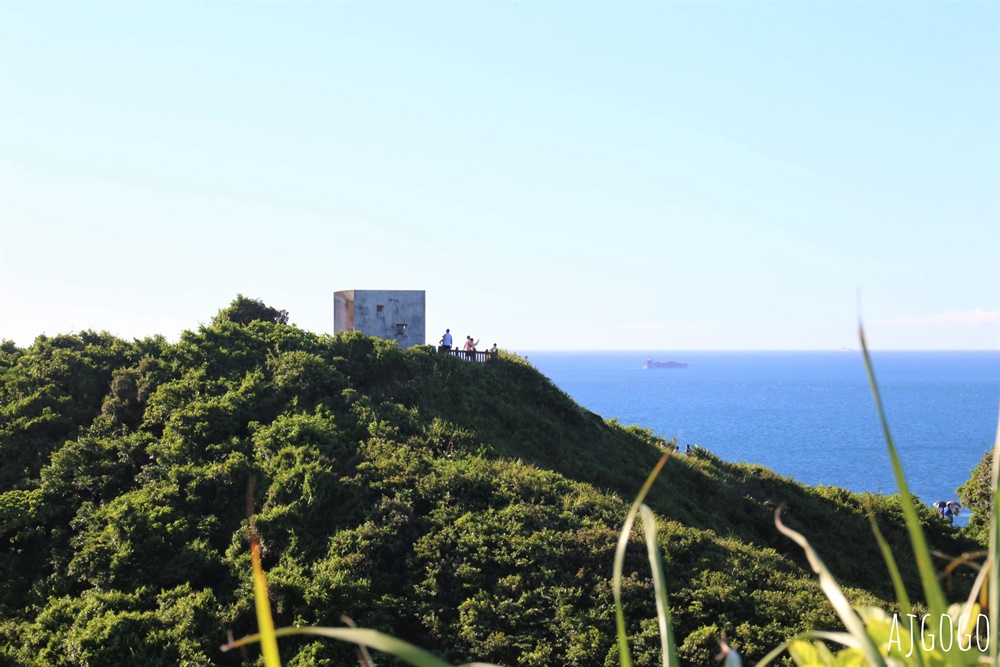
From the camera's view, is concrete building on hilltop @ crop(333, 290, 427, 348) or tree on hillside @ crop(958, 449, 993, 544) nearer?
concrete building on hilltop @ crop(333, 290, 427, 348)

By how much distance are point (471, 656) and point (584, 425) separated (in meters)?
12.0

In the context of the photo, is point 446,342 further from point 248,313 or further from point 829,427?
point 829,427

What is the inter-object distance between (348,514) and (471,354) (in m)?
9.51

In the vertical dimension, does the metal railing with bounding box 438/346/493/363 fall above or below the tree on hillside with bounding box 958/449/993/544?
above

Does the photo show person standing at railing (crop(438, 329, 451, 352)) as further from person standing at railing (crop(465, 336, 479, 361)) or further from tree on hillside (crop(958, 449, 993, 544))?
tree on hillside (crop(958, 449, 993, 544))

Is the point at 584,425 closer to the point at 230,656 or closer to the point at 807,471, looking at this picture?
the point at 230,656

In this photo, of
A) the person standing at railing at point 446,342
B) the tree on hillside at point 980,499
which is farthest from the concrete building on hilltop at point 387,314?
the tree on hillside at point 980,499

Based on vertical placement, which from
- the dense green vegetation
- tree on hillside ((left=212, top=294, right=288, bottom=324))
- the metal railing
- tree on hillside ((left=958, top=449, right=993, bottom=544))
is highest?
tree on hillside ((left=212, top=294, right=288, bottom=324))

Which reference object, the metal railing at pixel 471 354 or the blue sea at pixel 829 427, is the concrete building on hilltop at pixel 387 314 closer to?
the metal railing at pixel 471 354

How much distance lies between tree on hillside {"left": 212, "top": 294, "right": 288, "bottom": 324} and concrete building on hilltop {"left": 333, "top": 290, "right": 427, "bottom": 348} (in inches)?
76.1

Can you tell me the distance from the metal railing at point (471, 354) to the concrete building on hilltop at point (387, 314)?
1.04m

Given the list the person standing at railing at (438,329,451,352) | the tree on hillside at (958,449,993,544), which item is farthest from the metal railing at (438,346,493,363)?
the tree on hillside at (958,449,993,544)

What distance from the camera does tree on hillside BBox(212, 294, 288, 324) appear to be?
2633 cm

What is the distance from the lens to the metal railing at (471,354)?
26.6 metres
